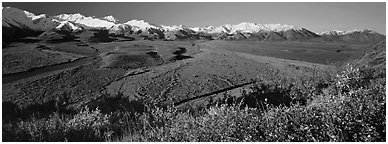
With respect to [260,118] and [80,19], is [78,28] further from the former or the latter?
[260,118]

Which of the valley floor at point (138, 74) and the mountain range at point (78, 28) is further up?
the mountain range at point (78, 28)

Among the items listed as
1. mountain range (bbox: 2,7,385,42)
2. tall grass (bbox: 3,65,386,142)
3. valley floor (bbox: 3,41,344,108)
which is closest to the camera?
tall grass (bbox: 3,65,386,142)

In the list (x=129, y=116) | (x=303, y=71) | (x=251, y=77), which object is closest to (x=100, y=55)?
(x=129, y=116)

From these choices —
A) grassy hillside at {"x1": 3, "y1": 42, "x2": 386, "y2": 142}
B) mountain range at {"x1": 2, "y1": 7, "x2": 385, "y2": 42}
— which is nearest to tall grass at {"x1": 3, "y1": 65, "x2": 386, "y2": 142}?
grassy hillside at {"x1": 3, "y1": 42, "x2": 386, "y2": 142}

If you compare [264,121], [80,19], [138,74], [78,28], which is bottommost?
[264,121]

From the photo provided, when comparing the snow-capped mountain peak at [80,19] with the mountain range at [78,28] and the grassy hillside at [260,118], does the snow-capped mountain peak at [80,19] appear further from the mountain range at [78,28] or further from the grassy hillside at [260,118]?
the grassy hillside at [260,118]

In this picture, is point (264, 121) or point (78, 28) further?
point (78, 28)

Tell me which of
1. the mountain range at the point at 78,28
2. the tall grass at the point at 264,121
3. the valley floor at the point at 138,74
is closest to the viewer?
the tall grass at the point at 264,121

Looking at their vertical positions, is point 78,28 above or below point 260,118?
above

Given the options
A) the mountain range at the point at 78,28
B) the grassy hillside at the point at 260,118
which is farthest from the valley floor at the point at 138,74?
the mountain range at the point at 78,28

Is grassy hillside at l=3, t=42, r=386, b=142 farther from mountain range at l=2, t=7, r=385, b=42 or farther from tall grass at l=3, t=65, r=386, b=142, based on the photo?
mountain range at l=2, t=7, r=385, b=42

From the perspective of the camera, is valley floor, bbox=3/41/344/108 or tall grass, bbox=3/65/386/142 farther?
valley floor, bbox=3/41/344/108

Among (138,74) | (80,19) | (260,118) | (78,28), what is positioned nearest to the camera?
(260,118)

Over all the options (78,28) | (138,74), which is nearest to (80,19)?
(78,28)
